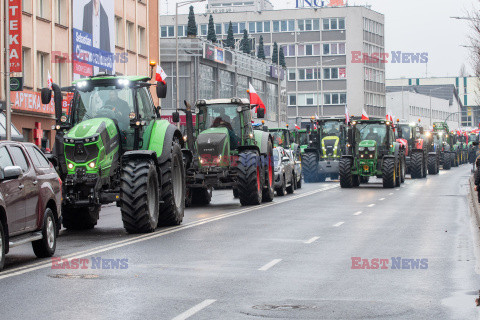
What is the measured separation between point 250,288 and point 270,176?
62.8ft

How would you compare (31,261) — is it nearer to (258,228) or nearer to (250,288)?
(250,288)

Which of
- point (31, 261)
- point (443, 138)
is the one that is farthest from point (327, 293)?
point (443, 138)

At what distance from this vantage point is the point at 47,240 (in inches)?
591

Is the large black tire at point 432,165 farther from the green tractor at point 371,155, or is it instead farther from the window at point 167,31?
the window at point 167,31

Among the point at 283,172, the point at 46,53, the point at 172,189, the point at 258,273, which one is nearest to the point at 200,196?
the point at 283,172

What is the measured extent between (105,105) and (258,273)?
7.95 m

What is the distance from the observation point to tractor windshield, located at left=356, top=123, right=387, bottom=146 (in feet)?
143

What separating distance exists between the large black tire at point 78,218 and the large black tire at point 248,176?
303 inches

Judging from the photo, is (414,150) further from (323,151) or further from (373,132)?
(373,132)

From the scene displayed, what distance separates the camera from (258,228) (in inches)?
814

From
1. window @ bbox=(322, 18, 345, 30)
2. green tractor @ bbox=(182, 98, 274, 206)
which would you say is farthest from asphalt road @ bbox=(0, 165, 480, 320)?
window @ bbox=(322, 18, 345, 30)

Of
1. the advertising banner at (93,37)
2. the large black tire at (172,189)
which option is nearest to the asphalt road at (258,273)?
the large black tire at (172,189)

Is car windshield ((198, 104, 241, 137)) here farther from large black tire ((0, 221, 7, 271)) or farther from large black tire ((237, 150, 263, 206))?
large black tire ((0, 221, 7, 271))

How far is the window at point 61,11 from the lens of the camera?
4803 centimetres
